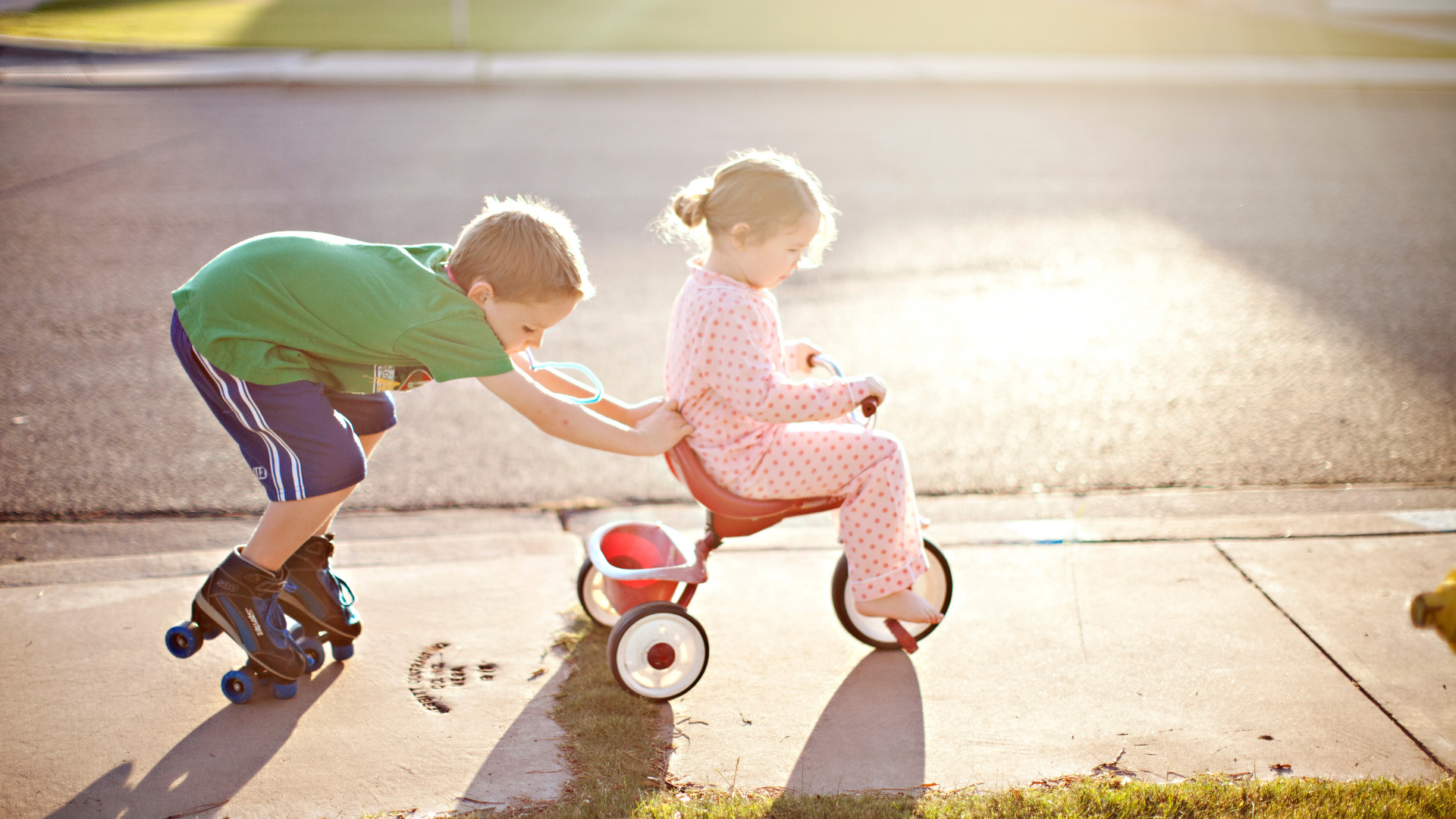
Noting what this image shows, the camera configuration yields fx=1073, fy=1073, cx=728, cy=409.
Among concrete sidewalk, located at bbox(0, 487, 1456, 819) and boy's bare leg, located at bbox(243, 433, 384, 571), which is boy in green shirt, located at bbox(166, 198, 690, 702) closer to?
boy's bare leg, located at bbox(243, 433, 384, 571)

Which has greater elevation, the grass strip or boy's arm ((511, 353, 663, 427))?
boy's arm ((511, 353, 663, 427))

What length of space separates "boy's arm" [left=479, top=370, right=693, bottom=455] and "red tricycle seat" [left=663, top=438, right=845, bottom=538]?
135 millimetres

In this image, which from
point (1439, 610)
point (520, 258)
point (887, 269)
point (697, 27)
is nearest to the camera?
point (1439, 610)

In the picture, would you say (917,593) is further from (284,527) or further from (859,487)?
(284,527)

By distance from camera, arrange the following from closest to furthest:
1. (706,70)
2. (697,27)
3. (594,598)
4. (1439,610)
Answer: (1439,610) → (594,598) → (706,70) → (697,27)

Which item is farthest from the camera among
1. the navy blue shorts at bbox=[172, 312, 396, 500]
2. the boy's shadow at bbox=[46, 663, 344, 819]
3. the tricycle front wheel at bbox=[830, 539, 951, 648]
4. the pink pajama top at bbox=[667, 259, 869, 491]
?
the tricycle front wheel at bbox=[830, 539, 951, 648]

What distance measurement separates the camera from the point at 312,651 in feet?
9.41

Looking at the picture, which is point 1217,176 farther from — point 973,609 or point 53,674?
point 53,674

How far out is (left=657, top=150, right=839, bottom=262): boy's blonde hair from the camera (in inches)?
102

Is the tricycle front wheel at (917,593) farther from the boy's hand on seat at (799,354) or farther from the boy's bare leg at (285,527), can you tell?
the boy's bare leg at (285,527)

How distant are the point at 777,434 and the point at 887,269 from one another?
12.6ft

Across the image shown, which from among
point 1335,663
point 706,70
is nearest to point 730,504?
point 1335,663

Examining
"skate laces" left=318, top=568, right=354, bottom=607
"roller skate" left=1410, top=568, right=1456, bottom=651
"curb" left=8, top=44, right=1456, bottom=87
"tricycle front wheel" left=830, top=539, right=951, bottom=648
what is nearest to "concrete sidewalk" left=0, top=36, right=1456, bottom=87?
"curb" left=8, top=44, right=1456, bottom=87

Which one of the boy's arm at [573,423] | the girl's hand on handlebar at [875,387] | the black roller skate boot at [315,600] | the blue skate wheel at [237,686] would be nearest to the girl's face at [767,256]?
the girl's hand on handlebar at [875,387]
